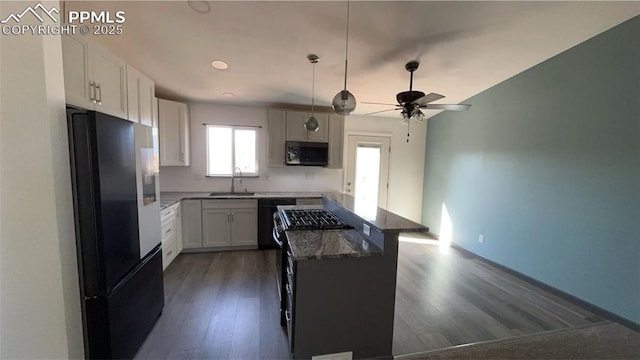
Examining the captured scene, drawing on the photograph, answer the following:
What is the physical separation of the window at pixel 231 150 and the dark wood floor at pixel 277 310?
1608 mm

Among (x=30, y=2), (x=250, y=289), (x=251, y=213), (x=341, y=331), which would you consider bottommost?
(x=250, y=289)

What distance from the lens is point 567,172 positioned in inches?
106

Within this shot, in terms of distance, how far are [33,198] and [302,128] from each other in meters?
3.34

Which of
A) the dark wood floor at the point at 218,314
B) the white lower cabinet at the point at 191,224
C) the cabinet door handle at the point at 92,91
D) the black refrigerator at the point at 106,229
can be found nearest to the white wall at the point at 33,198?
the black refrigerator at the point at 106,229

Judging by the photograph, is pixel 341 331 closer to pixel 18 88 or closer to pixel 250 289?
pixel 250 289

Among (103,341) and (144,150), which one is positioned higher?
(144,150)

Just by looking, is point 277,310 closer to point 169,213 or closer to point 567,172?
point 169,213

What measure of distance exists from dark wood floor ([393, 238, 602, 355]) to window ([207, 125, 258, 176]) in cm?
307

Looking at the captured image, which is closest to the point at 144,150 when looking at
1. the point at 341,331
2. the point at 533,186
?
the point at 341,331

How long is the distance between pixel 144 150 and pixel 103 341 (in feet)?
4.16

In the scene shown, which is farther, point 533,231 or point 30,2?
point 533,231

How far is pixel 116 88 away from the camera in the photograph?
1.96 m

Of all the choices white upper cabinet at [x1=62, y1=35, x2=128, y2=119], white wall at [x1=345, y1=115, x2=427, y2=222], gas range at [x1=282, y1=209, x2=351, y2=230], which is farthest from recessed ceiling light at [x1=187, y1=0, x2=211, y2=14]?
white wall at [x1=345, y1=115, x2=427, y2=222]

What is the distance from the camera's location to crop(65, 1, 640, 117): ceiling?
2.05 m
